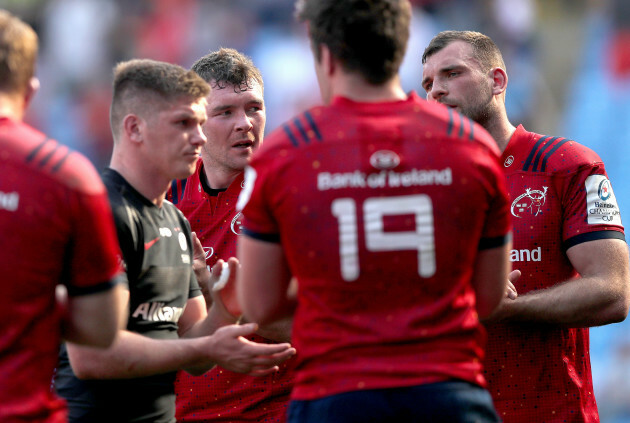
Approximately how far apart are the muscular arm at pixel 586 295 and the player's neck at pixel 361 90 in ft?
4.46

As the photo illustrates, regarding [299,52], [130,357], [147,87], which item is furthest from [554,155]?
[299,52]

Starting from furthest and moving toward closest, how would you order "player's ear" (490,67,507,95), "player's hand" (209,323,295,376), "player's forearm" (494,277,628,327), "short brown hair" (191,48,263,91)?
"short brown hair" (191,48,263,91)
"player's ear" (490,67,507,95)
"player's forearm" (494,277,628,327)
"player's hand" (209,323,295,376)

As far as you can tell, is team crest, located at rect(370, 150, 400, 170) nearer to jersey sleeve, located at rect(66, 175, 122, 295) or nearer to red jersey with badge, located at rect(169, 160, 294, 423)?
jersey sleeve, located at rect(66, 175, 122, 295)

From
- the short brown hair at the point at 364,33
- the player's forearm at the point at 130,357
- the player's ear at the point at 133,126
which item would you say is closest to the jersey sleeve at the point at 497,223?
the short brown hair at the point at 364,33

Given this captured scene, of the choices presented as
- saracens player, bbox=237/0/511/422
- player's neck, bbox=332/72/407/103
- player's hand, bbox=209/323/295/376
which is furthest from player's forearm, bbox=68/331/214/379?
player's neck, bbox=332/72/407/103

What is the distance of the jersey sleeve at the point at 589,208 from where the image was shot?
12.4ft

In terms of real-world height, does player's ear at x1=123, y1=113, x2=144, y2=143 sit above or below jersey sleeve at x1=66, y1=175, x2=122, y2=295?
above

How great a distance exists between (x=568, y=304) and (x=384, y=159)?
1596 millimetres

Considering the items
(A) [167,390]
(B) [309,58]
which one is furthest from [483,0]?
(A) [167,390]

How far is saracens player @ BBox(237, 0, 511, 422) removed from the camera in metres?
2.46

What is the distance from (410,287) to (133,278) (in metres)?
1.16

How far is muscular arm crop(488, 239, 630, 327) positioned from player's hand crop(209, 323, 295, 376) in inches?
41.3

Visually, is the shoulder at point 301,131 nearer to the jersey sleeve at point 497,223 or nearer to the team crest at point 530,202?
the jersey sleeve at point 497,223

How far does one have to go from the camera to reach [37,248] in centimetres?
239
